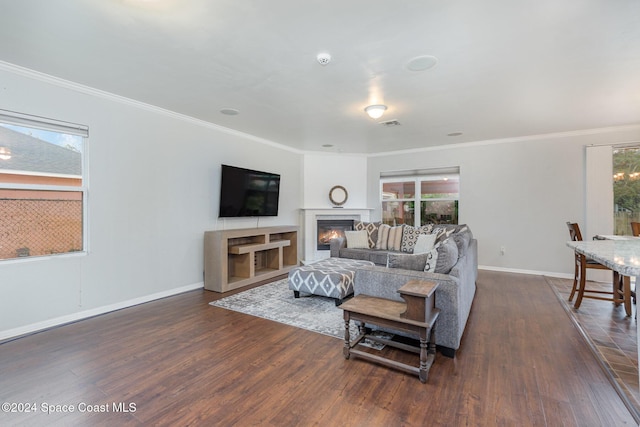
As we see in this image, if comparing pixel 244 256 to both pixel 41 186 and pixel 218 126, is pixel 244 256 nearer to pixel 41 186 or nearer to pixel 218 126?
pixel 218 126

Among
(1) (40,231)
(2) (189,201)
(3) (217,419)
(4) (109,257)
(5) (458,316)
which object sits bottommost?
(3) (217,419)

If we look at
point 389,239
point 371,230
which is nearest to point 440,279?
point 389,239

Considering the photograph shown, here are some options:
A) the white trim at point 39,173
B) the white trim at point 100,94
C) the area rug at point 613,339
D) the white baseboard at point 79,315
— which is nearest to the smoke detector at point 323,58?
the white trim at point 100,94

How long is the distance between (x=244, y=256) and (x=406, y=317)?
3.11 meters

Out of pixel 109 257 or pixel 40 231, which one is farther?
pixel 109 257

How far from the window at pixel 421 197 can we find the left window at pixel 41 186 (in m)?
5.43

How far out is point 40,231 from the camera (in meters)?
2.86

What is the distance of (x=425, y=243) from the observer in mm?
4586

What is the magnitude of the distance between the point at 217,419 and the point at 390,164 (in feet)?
19.0

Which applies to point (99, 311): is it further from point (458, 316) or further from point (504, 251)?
point (504, 251)

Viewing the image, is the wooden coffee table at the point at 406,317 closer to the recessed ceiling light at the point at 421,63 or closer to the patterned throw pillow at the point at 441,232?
the recessed ceiling light at the point at 421,63

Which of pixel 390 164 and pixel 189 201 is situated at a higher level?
pixel 390 164

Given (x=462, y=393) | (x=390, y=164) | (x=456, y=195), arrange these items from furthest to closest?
(x=390, y=164) → (x=456, y=195) → (x=462, y=393)

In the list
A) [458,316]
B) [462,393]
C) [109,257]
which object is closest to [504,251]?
[458,316]
